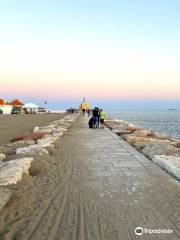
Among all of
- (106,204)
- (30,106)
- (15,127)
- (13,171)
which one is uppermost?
(13,171)

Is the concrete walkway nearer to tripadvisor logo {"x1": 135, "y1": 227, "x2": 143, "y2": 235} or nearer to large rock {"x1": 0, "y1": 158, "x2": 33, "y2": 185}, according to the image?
tripadvisor logo {"x1": 135, "y1": 227, "x2": 143, "y2": 235}

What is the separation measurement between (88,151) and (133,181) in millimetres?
5414

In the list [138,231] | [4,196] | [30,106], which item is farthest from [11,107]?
[138,231]

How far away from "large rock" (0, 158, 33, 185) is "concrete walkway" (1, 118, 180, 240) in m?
0.67

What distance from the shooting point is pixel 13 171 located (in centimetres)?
788

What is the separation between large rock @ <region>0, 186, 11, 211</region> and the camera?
5.81 metres

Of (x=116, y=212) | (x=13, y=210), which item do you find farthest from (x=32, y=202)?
(x=116, y=212)

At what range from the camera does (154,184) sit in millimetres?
7590

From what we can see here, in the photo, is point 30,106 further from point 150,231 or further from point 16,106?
point 150,231

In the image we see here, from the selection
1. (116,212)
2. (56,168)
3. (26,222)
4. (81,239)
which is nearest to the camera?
(81,239)

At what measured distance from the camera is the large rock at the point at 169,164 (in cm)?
878

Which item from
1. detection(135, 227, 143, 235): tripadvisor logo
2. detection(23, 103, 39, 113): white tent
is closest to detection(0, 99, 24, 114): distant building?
detection(23, 103, 39, 113): white tent

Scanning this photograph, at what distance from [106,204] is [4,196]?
1.75 meters

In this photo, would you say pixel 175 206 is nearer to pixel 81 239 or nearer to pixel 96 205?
pixel 96 205
